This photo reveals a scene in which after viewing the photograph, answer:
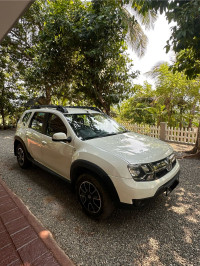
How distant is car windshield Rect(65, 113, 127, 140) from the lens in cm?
272

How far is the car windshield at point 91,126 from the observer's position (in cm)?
272

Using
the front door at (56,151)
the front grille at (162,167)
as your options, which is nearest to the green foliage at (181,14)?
the front grille at (162,167)

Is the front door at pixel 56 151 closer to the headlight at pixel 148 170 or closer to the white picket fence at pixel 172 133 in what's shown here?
the headlight at pixel 148 170

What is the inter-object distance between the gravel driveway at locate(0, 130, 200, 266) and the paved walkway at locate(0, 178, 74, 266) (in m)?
0.11

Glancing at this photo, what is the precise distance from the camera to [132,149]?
2299mm

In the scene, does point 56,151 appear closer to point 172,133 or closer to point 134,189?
point 134,189

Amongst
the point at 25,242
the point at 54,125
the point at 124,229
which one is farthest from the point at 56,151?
the point at 124,229

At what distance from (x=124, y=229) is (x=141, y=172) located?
915 millimetres

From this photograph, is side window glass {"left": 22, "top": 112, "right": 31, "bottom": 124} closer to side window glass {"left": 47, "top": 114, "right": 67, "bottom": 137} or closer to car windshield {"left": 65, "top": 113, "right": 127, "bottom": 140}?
side window glass {"left": 47, "top": 114, "right": 67, "bottom": 137}

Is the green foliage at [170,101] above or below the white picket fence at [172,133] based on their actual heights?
above

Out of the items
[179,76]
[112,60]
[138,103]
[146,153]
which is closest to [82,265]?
[146,153]

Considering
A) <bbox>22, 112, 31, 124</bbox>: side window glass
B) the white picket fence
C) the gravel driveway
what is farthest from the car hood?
the white picket fence

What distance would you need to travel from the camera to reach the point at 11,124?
13.1m

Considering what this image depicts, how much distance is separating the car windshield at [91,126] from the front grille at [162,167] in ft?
3.53
